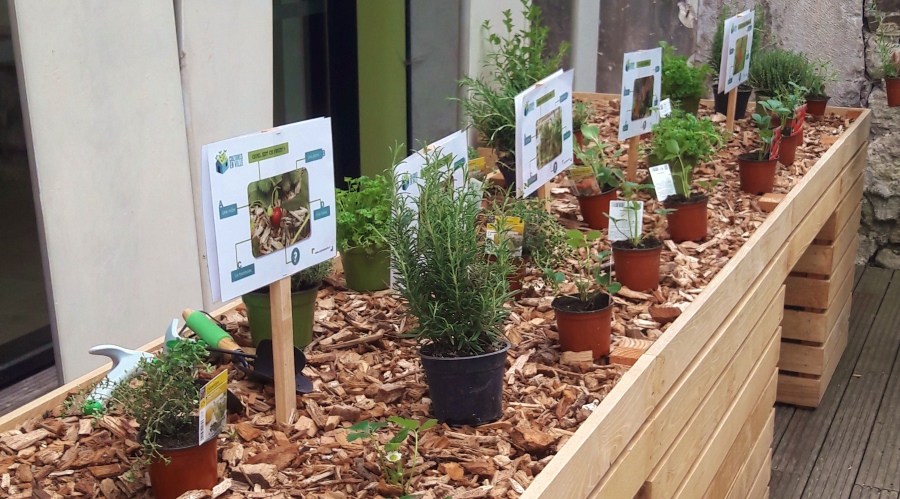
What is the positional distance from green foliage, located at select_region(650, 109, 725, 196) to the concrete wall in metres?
1.65

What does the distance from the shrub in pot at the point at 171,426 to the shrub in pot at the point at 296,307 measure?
503mm

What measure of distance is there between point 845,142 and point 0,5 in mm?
3487

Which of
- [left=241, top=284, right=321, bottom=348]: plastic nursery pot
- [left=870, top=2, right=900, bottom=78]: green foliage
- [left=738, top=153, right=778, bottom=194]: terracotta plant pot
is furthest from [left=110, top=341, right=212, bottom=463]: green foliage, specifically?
[left=870, top=2, right=900, bottom=78]: green foliage

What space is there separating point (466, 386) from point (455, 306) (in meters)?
0.16

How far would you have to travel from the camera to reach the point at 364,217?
2.49 metres

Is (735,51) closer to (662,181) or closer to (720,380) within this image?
(662,181)

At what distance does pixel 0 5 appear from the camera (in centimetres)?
312

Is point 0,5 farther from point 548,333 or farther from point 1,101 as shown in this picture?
point 548,333

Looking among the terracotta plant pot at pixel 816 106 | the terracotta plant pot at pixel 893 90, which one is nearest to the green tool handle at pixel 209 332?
the terracotta plant pot at pixel 816 106

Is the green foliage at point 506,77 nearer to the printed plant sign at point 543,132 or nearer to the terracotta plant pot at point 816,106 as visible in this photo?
the printed plant sign at point 543,132

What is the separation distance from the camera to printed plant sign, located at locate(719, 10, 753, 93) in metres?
4.06

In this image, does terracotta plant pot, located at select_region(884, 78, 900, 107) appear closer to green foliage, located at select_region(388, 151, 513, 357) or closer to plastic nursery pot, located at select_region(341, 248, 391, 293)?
plastic nursery pot, located at select_region(341, 248, 391, 293)

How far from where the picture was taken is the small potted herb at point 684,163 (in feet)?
9.88

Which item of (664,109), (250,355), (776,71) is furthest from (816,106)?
(250,355)
